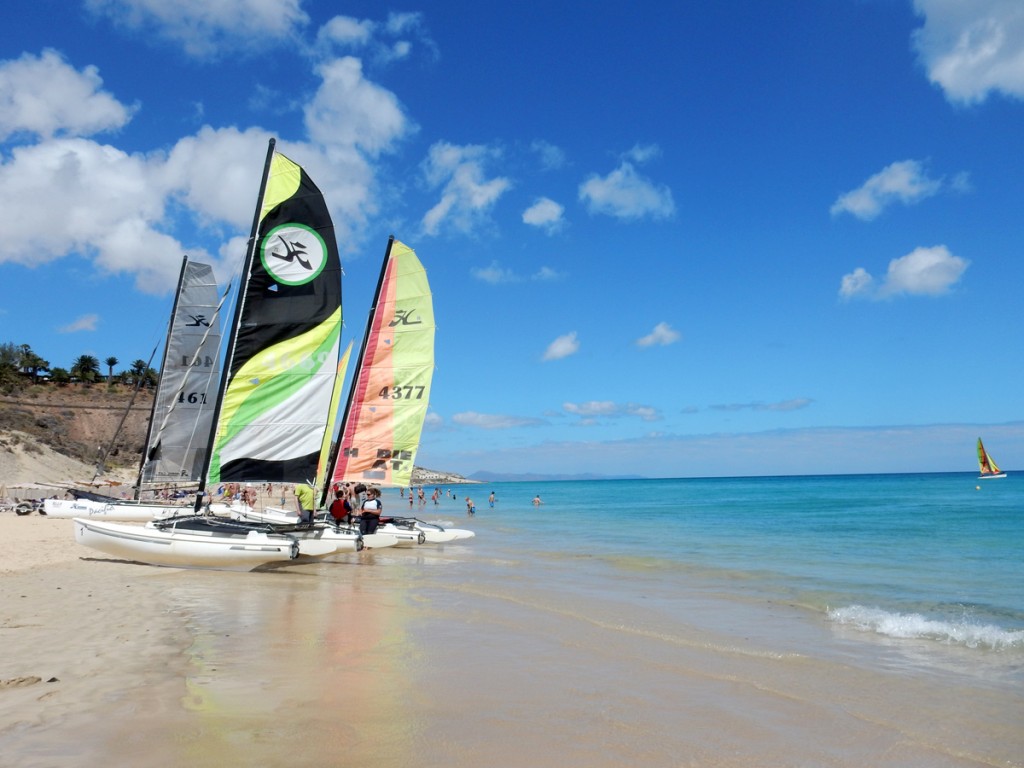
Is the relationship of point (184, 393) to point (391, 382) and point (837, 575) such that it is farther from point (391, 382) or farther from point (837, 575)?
point (837, 575)

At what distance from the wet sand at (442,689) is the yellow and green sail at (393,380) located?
31.7 feet

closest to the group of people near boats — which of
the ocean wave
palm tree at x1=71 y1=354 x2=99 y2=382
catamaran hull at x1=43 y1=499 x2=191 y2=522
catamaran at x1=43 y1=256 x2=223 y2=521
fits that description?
catamaran hull at x1=43 y1=499 x2=191 y2=522

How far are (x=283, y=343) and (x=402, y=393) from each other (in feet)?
21.7

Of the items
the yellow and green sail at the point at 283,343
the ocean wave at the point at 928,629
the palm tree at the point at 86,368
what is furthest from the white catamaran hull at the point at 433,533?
the palm tree at the point at 86,368

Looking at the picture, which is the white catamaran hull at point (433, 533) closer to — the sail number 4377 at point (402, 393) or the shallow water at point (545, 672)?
the sail number 4377 at point (402, 393)

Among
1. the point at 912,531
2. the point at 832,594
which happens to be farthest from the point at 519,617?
the point at 912,531

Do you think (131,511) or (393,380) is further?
(131,511)

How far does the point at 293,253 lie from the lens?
1622 centimetres

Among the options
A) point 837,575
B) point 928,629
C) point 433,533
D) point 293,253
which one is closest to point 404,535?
point 433,533

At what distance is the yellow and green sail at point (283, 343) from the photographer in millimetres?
15859

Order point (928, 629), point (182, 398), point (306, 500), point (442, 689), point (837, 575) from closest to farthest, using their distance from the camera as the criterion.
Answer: point (442, 689) < point (928, 629) < point (306, 500) < point (837, 575) < point (182, 398)

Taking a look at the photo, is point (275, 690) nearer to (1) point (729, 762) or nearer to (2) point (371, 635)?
(2) point (371, 635)

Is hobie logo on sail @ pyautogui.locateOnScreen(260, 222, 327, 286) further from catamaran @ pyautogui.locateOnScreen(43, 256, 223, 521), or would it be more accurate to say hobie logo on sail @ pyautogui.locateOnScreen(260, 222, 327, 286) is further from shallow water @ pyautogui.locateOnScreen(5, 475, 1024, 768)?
catamaran @ pyautogui.locateOnScreen(43, 256, 223, 521)

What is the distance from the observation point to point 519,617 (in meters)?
11.1
